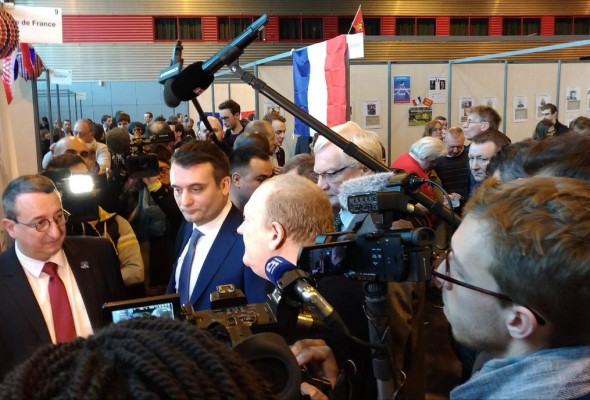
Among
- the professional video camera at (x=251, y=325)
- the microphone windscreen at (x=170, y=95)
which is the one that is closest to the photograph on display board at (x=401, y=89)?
the microphone windscreen at (x=170, y=95)

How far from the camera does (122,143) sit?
12.4 feet

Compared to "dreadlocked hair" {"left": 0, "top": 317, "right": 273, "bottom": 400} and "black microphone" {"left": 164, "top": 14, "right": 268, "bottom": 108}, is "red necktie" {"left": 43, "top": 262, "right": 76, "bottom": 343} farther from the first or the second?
"dreadlocked hair" {"left": 0, "top": 317, "right": 273, "bottom": 400}

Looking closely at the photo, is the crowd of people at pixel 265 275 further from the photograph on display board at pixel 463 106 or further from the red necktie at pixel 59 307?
the photograph on display board at pixel 463 106

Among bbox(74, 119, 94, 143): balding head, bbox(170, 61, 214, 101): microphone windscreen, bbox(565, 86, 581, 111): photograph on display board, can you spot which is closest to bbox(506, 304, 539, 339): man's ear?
bbox(170, 61, 214, 101): microphone windscreen

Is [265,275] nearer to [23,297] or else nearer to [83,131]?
[23,297]

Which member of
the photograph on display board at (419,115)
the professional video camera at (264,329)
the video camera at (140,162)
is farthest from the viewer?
the photograph on display board at (419,115)

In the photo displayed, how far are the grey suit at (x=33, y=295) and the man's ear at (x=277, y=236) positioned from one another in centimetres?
85

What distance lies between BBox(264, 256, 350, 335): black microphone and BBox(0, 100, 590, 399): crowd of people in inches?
2.3

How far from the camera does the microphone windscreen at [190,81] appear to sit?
7.24ft

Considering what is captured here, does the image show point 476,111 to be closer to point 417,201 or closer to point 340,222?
point 340,222

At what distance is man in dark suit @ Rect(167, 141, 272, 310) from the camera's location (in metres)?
2.44

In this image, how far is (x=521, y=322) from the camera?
116cm

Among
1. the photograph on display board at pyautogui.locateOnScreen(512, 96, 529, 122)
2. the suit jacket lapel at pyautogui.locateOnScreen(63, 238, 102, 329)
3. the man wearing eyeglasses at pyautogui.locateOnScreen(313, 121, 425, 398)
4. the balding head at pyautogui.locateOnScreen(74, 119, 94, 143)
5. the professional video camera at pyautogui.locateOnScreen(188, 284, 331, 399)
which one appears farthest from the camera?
the photograph on display board at pyautogui.locateOnScreen(512, 96, 529, 122)

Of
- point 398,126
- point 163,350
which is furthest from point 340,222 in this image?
point 398,126
